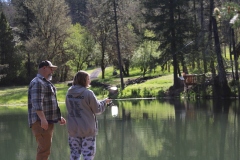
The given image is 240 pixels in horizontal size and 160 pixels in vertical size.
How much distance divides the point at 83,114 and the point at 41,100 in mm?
618

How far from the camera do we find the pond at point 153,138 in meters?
8.89

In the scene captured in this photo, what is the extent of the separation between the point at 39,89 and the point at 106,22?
26975 mm

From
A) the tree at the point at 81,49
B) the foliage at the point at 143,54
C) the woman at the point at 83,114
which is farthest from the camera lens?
the tree at the point at 81,49

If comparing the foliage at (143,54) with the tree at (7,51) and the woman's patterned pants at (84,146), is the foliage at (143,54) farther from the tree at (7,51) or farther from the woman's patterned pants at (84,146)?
the woman's patterned pants at (84,146)

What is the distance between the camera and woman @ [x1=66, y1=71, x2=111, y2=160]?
5344 millimetres

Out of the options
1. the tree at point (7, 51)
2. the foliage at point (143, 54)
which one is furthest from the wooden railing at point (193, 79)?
the tree at point (7, 51)

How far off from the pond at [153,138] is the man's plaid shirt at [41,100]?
3.23 m

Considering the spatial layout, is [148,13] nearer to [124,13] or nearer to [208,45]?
[124,13]

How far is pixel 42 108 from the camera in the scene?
5449 millimetres

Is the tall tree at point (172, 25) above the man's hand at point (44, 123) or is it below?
above

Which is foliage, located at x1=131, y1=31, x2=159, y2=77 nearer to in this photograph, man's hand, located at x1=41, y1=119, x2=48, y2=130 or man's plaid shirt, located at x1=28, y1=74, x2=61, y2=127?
man's plaid shirt, located at x1=28, y1=74, x2=61, y2=127

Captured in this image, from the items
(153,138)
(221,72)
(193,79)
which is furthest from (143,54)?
(153,138)

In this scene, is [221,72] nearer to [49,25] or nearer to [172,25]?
[172,25]

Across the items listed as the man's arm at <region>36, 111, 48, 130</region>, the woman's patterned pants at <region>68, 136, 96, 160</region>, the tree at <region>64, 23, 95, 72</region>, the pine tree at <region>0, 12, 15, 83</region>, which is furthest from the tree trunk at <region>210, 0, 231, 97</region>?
the pine tree at <region>0, 12, 15, 83</region>
